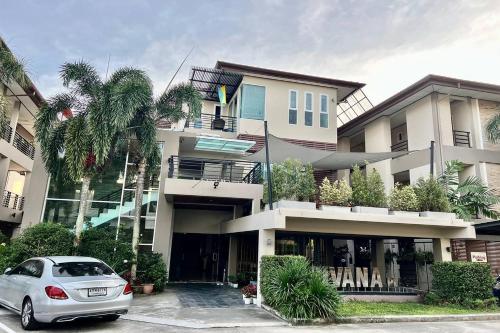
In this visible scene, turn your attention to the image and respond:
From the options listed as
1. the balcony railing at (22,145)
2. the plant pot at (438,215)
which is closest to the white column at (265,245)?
the plant pot at (438,215)

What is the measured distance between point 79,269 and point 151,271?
601 cm

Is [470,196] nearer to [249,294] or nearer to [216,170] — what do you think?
[249,294]

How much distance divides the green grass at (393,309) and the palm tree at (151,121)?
791cm

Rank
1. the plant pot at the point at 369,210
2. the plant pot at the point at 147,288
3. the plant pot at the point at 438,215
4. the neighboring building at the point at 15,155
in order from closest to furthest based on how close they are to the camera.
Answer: the plant pot at the point at 369,210 → the plant pot at the point at 438,215 → the plant pot at the point at 147,288 → the neighboring building at the point at 15,155

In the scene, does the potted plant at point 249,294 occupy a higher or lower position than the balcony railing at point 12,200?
lower

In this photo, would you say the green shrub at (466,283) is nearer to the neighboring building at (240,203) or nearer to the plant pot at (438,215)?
the neighboring building at (240,203)

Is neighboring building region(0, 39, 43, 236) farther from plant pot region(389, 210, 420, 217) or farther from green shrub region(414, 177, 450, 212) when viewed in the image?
green shrub region(414, 177, 450, 212)

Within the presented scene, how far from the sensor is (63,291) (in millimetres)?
6531

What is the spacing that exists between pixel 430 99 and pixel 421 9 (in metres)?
5.88

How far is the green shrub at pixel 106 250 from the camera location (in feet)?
39.5

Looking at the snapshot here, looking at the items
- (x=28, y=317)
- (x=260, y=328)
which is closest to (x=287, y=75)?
(x=260, y=328)

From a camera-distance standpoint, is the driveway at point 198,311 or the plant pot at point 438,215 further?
the plant pot at point 438,215

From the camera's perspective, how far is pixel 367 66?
1819 cm

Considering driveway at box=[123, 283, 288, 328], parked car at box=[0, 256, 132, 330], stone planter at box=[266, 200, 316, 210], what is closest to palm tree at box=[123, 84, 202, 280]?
driveway at box=[123, 283, 288, 328]
